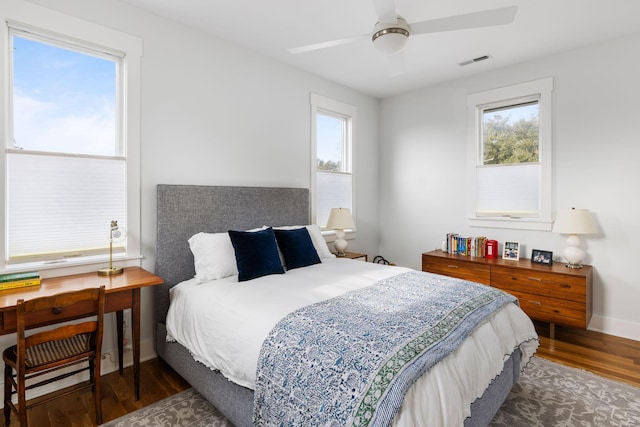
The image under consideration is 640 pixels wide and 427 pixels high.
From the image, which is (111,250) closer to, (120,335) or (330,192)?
(120,335)

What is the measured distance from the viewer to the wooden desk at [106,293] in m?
1.79

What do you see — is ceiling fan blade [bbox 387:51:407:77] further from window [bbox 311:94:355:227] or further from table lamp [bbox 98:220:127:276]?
table lamp [bbox 98:220:127:276]

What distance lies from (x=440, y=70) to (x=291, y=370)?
3801 mm

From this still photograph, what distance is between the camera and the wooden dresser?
302cm

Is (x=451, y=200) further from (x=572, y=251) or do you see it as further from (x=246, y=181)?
(x=246, y=181)

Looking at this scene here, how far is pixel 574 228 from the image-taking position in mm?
3184

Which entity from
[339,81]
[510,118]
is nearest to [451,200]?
[510,118]

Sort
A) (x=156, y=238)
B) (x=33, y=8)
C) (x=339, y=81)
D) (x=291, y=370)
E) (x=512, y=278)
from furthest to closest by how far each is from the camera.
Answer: (x=339, y=81) < (x=512, y=278) < (x=156, y=238) < (x=33, y=8) < (x=291, y=370)

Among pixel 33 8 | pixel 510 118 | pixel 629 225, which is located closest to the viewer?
pixel 33 8

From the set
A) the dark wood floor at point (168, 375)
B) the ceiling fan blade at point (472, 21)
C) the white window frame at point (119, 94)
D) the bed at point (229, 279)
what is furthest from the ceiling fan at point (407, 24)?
the dark wood floor at point (168, 375)

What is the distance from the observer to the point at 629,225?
10.4ft

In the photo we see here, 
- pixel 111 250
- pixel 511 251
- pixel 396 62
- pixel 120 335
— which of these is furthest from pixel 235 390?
pixel 511 251

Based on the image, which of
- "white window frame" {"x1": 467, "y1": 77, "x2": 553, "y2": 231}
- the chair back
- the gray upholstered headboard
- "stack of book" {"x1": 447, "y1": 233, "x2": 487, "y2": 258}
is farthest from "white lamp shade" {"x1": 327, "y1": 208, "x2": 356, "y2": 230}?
the chair back

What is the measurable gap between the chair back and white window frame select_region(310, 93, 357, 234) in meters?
2.56
